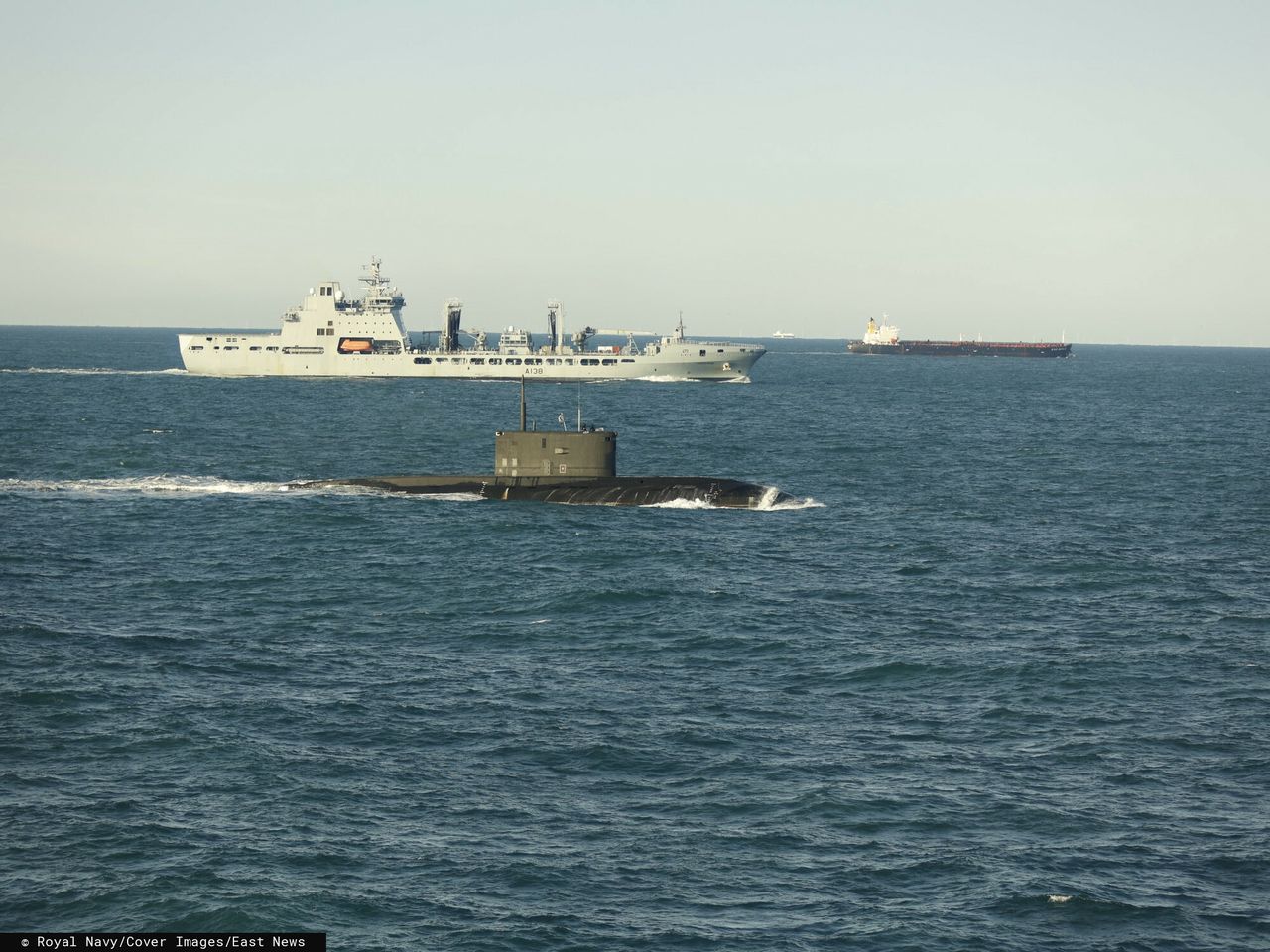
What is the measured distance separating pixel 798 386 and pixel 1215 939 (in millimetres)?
152337

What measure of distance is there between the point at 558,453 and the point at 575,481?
59.4 inches

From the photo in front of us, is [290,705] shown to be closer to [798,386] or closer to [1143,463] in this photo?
[1143,463]

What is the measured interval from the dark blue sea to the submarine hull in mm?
1300

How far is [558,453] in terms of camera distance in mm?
63062

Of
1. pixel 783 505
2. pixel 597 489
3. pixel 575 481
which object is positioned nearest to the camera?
pixel 597 489

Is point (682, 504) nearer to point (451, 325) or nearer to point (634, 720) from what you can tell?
point (634, 720)

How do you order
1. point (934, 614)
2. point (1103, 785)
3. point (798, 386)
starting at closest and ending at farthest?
point (1103, 785), point (934, 614), point (798, 386)

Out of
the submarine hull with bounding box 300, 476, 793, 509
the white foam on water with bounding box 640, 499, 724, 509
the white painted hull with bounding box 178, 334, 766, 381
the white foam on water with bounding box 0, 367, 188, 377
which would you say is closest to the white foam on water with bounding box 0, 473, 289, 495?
the submarine hull with bounding box 300, 476, 793, 509

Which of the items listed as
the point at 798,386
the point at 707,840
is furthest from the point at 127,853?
the point at 798,386

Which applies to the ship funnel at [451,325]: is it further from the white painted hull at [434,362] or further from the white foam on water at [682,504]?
the white foam on water at [682,504]

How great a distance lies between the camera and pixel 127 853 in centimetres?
2414

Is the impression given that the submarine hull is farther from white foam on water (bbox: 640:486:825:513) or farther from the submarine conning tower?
the submarine conning tower

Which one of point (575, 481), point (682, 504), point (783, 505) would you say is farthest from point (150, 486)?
point (783, 505)

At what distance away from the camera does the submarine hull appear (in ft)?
206
